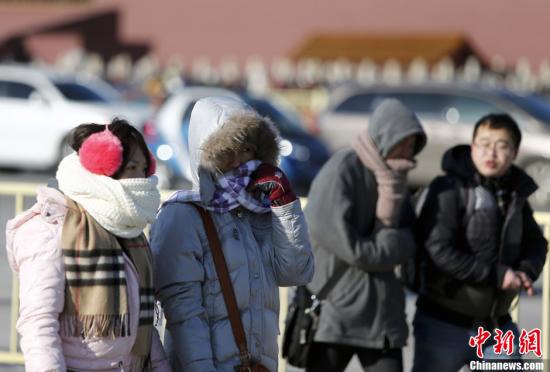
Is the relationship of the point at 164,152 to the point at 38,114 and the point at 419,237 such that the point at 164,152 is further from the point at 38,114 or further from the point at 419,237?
the point at 419,237

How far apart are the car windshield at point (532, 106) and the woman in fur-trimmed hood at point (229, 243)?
12476 millimetres

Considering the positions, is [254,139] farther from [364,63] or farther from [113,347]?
[364,63]

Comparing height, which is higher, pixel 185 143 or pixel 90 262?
pixel 90 262

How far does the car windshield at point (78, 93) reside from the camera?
17.8 m

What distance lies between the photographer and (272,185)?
3604 mm

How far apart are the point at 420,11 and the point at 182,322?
34.7 m

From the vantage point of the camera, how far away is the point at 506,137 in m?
4.85

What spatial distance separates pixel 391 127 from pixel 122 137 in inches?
62.3

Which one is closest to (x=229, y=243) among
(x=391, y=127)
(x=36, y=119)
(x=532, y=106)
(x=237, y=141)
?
(x=237, y=141)

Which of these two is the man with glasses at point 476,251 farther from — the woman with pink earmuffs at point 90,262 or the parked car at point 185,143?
the parked car at point 185,143

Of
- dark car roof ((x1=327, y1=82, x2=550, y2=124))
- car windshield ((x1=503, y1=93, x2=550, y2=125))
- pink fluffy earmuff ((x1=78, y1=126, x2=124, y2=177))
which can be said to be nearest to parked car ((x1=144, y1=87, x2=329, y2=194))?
dark car roof ((x1=327, y1=82, x2=550, y2=124))

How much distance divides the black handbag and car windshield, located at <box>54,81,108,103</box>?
43.6 ft

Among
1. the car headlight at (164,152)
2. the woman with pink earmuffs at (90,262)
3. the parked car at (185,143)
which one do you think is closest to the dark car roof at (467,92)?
the parked car at (185,143)

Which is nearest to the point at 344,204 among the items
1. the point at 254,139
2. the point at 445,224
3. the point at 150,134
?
the point at 445,224
